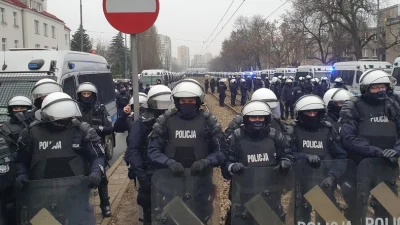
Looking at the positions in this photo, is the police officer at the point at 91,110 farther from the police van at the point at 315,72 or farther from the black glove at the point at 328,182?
the police van at the point at 315,72

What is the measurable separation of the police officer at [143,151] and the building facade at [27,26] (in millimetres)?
30150

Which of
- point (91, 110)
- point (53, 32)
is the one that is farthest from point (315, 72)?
point (53, 32)

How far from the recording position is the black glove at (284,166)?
12.4ft

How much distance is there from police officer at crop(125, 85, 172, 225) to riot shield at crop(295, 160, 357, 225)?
1.40m

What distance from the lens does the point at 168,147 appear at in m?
4.11

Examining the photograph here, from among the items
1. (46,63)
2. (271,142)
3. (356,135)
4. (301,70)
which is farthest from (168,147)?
(301,70)

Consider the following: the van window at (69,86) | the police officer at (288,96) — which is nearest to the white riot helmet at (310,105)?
the van window at (69,86)

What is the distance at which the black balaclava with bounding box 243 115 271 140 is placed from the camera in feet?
13.7

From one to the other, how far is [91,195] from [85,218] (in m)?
0.19

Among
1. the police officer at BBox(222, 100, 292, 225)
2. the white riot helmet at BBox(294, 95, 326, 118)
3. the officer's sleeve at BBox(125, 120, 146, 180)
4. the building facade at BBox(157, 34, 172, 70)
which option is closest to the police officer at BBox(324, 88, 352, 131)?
the white riot helmet at BBox(294, 95, 326, 118)

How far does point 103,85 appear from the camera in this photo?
444 inches

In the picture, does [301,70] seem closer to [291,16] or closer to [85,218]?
[291,16]

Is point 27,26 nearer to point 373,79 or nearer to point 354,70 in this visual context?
point 354,70

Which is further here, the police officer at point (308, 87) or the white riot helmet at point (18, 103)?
the police officer at point (308, 87)
